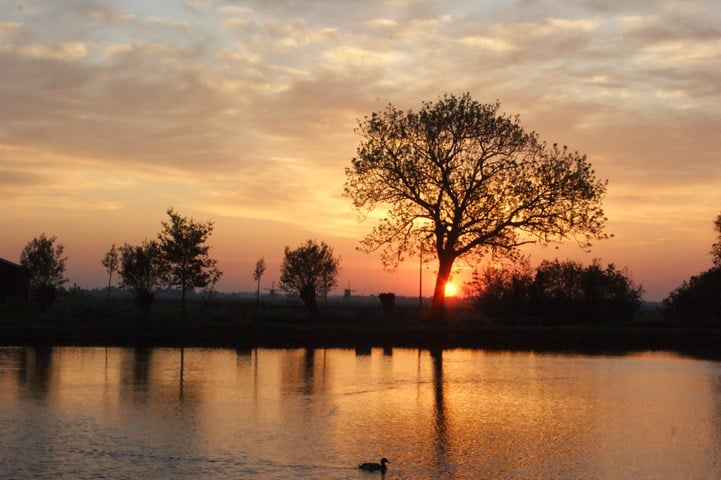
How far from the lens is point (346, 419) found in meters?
24.2

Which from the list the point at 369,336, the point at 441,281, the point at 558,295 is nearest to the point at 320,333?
the point at 369,336

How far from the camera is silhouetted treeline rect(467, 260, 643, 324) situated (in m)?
72.1

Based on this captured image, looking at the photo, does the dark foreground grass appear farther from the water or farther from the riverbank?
the water

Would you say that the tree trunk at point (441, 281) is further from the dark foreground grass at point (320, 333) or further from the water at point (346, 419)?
the water at point (346, 419)

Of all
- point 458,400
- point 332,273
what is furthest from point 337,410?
point 332,273

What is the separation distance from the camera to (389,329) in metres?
56.7

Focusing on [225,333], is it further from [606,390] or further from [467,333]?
[606,390]

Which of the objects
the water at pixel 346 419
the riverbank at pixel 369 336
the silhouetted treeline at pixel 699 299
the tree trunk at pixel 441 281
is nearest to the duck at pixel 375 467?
the water at pixel 346 419

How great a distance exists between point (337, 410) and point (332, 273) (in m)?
61.2

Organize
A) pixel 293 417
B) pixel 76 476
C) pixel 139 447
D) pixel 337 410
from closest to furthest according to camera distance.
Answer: pixel 76 476 → pixel 139 447 → pixel 293 417 → pixel 337 410

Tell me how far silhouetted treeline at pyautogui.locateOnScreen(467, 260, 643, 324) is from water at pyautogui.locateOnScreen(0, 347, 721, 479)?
3057 cm

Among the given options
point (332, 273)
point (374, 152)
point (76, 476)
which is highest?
point (374, 152)

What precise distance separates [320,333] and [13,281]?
38463 mm

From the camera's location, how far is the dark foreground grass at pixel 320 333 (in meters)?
50.8
